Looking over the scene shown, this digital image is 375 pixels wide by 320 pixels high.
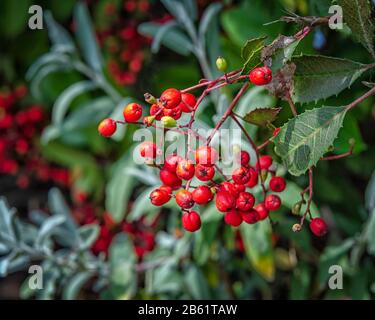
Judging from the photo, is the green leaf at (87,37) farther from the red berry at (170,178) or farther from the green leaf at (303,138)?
the green leaf at (303,138)

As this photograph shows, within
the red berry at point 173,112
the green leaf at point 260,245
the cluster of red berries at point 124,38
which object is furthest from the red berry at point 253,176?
the cluster of red berries at point 124,38

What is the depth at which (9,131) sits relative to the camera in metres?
2.97

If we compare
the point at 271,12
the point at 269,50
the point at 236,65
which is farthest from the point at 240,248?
the point at 269,50

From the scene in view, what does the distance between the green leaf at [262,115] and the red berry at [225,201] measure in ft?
0.56

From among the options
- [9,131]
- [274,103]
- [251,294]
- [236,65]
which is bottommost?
[251,294]

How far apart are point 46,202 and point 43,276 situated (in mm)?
1392

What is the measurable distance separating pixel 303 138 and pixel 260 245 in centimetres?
95

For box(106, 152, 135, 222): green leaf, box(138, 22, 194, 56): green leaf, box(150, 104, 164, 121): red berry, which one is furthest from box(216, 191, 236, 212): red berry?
box(106, 152, 135, 222): green leaf

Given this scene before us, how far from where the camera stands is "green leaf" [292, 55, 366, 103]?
4.00 feet

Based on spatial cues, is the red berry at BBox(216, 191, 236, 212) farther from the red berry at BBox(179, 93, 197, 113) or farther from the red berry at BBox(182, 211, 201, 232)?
the red berry at BBox(179, 93, 197, 113)

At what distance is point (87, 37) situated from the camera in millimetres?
2555

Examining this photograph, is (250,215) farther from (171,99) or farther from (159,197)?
(171,99)

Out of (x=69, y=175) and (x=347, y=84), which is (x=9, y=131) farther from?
(x=347, y=84)

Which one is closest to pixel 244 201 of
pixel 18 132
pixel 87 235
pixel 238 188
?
pixel 238 188
